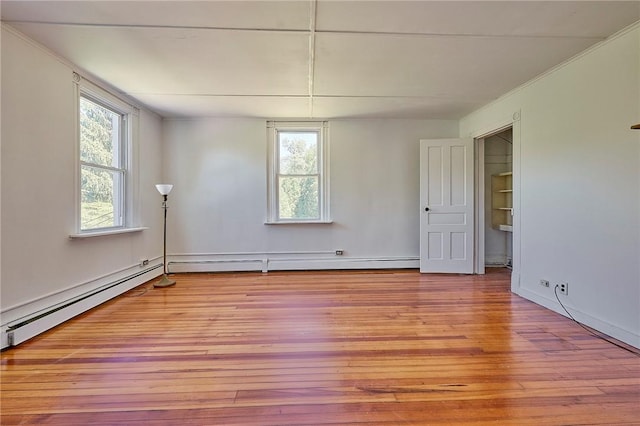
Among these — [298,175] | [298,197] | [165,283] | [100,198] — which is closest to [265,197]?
[298,197]

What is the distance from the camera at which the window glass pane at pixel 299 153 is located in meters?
4.75

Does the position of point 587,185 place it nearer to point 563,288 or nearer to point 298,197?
point 563,288

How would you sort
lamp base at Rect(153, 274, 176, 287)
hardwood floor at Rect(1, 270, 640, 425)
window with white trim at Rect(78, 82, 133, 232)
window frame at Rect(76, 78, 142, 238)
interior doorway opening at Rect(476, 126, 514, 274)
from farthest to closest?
interior doorway opening at Rect(476, 126, 514, 274), lamp base at Rect(153, 274, 176, 287), window frame at Rect(76, 78, 142, 238), window with white trim at Rect(78, 82, 133, 232), hardwood floor at Rect(1, 270, 640, 425)

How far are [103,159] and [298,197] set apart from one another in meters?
2.53

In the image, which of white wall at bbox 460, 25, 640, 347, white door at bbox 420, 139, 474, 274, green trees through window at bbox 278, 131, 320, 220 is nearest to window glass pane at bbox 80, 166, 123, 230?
green trees through window at bbox 278, 131, 320, 220

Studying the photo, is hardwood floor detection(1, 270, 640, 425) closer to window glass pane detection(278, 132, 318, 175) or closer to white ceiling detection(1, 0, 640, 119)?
window glass pane detection(278, 132, 318, 175)

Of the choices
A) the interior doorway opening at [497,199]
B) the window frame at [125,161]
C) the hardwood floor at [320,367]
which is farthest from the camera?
the interior doorway opening at [497,199]

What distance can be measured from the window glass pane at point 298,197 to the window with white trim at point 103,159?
2.06m

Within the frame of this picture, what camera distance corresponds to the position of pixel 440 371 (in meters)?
1.89

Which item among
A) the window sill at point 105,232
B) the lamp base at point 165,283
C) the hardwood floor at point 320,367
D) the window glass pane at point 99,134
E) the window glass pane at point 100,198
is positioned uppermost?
the window glass pane at point 99,134

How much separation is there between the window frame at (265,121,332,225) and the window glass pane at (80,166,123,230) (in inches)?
76.6

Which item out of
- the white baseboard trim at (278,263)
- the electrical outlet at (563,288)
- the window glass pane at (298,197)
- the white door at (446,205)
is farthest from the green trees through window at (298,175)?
the electrical outlet at (563,288)

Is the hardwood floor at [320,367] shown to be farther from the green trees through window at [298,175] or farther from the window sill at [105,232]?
the green trees through window at [298,175]

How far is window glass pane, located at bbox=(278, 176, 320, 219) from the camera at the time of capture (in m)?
4.75
